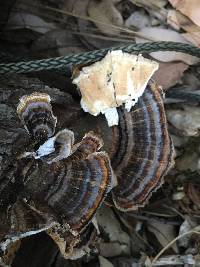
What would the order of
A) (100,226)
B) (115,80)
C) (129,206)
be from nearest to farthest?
(115,80) → (129,206) → (100,226)

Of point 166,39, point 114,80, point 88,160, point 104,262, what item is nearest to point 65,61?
point 114,80

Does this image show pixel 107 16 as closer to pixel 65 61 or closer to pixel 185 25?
pixel 185 25

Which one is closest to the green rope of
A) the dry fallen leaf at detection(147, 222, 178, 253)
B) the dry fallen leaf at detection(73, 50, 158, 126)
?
the dry fallen leaf at detection(73, 50, 158, 126)

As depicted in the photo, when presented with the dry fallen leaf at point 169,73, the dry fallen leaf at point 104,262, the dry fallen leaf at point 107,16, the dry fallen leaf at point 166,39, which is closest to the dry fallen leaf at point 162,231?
the dry fallen leaf at point 104,262

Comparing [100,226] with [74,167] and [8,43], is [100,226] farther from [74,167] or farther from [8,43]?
[8,43]

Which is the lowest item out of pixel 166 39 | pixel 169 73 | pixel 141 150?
pixel 141 150

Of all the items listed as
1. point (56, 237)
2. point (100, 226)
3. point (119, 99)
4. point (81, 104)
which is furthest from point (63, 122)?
point (100, 226)
